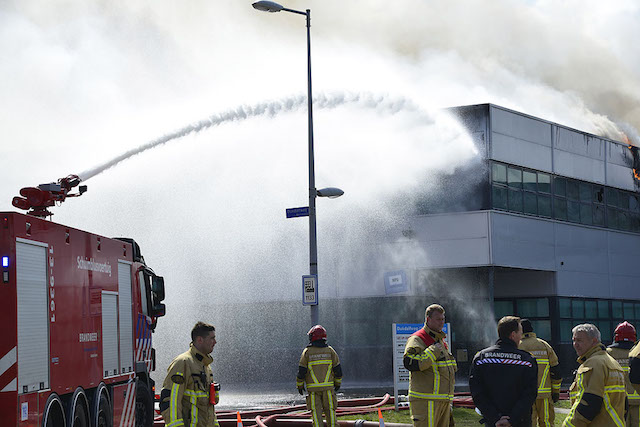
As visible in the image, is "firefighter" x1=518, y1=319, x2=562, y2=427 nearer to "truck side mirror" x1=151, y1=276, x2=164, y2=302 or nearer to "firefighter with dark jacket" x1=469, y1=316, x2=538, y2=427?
"firefighter with dark jacket" x1=469, y1=316, x2=538, y2=427

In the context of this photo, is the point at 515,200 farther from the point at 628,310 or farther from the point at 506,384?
the point at 506,384

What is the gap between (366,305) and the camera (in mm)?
31406

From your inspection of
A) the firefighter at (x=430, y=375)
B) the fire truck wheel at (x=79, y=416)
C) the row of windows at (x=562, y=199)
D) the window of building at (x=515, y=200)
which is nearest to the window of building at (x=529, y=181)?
the row of windows at (x=562, y=199)

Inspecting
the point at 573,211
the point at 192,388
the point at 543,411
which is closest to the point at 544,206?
the point at 573,211

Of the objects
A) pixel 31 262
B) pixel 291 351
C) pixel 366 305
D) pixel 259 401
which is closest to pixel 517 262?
pixel 366 305

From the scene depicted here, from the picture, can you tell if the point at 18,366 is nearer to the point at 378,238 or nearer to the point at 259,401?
the point at 259,401

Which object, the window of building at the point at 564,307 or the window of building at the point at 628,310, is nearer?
the window of building at the point at 564,307

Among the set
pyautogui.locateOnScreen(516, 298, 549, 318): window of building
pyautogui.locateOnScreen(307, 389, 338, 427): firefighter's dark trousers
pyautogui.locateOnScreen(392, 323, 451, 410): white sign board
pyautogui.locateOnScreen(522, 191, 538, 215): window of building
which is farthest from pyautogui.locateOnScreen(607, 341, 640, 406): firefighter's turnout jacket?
pyautogui.locateOnScreen(516, 298, 549, 318): window of building

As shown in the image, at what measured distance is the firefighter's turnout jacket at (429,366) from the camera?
9.59 meters

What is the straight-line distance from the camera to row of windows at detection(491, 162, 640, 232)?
1192 inches

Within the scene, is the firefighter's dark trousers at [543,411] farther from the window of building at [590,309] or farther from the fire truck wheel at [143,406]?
the window of building at [590,309]

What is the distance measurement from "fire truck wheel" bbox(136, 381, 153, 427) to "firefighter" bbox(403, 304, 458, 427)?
606 centimetres

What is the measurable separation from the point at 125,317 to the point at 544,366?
226 inches

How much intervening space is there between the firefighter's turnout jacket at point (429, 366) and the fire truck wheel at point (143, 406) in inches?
239
